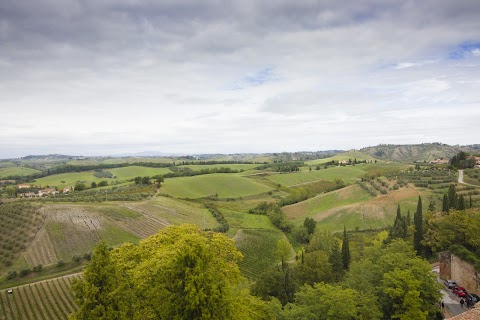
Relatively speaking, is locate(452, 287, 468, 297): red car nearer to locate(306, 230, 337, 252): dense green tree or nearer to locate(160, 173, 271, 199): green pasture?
locate(306, 230, 337, 252): dense green tree

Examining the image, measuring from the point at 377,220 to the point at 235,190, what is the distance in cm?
6199

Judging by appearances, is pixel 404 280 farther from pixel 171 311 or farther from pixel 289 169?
pixel 289 169

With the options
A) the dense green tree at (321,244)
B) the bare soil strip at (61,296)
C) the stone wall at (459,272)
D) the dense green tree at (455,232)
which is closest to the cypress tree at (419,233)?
the dense green tree at (455,232)

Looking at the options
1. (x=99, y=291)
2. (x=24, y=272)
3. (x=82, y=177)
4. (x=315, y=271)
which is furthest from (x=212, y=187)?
(x=99, y=291)

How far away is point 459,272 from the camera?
4122cm

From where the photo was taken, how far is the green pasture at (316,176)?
506ft

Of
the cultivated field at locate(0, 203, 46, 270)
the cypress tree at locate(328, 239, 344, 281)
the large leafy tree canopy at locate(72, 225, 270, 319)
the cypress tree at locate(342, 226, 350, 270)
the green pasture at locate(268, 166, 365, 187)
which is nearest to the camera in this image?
the large leafy tree canopy at locate(72, 225, 270, 319)

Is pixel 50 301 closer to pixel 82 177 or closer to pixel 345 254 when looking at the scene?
pixel 345 254

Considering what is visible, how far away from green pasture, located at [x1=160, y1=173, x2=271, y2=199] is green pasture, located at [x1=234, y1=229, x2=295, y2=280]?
3988 centimetres

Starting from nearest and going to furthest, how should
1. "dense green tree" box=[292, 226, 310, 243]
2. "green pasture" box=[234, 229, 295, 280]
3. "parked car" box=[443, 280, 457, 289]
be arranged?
"parked car" box=[443, 280, 457, 289] → "green pasture" box=[234, 229, 295, 280] → "dense green tree" box=[292, 226, 310, 243]

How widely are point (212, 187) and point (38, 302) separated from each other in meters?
92.9

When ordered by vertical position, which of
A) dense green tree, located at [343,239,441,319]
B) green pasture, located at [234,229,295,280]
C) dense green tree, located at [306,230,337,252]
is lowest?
green pasture, located at [234,229,295,280]

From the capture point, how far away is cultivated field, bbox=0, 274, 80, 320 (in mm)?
40938

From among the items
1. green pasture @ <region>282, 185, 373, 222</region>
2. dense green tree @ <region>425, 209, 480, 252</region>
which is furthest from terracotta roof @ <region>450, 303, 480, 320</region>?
green pasture @ <region>282, 185, 373, 222</region>
